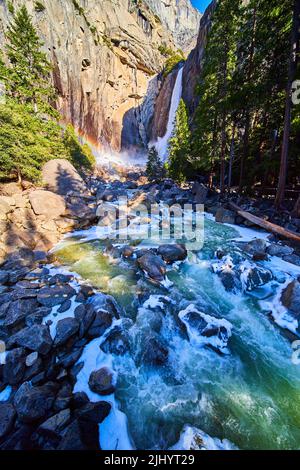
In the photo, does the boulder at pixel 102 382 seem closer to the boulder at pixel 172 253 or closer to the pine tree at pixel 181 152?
the boulder at pixel 172 253

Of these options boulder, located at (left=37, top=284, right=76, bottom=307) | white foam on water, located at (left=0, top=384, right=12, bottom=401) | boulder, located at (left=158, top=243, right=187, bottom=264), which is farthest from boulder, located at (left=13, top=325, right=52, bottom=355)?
boulder, located at (left=158, top=243, right=187, bottom=264)

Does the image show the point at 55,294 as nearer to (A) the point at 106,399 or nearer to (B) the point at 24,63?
(A) the point at 106,399

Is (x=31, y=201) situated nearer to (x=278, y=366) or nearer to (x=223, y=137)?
(x=278, y=366)

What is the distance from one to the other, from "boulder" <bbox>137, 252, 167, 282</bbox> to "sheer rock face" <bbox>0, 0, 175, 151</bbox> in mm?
25588

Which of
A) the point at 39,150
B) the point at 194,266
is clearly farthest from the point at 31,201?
the point at 194,266

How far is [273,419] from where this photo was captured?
318 cm

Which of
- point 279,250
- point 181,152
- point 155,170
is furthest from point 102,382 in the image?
point 155,170

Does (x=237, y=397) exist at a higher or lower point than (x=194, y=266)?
lower

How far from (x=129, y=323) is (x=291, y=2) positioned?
14.2 m

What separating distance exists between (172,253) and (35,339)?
15.9ft

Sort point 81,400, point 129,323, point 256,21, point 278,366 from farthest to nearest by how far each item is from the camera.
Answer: point 256,21, point 129,323, point 278,366, point 81,400

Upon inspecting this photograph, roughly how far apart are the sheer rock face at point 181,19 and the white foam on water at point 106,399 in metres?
101

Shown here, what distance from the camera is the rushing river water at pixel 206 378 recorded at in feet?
9.93

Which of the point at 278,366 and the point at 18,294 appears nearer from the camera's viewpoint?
the point at 278,366
